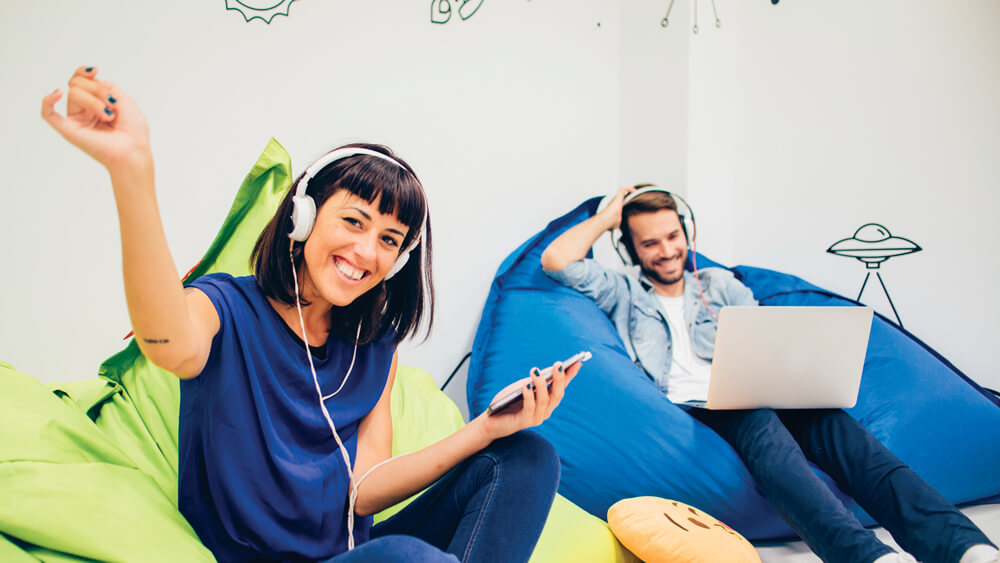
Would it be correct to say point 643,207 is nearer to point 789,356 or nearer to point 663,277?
point 663,277

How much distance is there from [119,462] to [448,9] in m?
1.60

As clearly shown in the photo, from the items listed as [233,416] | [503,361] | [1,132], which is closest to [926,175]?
[503,361]

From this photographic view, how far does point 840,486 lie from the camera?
4.53 ft

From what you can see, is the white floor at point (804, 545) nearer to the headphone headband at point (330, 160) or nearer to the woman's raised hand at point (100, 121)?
the headphone headband at point (330, 160)

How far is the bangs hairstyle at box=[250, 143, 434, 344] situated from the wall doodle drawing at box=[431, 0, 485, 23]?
1.11 m

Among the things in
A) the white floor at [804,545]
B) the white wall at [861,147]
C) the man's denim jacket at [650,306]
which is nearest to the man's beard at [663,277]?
the man's denim jacket at [650,306]

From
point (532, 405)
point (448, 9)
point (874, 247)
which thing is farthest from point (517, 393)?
point (874, 247)

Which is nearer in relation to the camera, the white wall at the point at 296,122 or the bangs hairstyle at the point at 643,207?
the white wall at the point at 296,122

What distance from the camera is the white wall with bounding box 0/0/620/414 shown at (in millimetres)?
1332

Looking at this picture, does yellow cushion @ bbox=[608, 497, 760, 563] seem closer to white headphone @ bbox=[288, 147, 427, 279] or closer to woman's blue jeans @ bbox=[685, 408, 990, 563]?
woman's blue jeans @ bbox=[685, 408, 990, 563]

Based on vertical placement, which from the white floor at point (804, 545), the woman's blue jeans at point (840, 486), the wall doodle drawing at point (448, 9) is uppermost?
the wall doodle drawing at point (448, 9)

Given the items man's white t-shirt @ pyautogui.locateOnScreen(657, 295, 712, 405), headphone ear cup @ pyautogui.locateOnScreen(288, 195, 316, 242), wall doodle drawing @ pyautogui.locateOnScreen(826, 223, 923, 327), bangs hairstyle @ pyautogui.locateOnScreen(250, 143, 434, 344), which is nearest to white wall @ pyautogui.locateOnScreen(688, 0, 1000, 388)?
wall doodle drawing @ pyautogui.locateOnScreen(826, 223, 923, 327)

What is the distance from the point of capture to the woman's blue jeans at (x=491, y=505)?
82 centimetres

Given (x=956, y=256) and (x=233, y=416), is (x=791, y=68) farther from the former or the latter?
(x=233, y=416)
